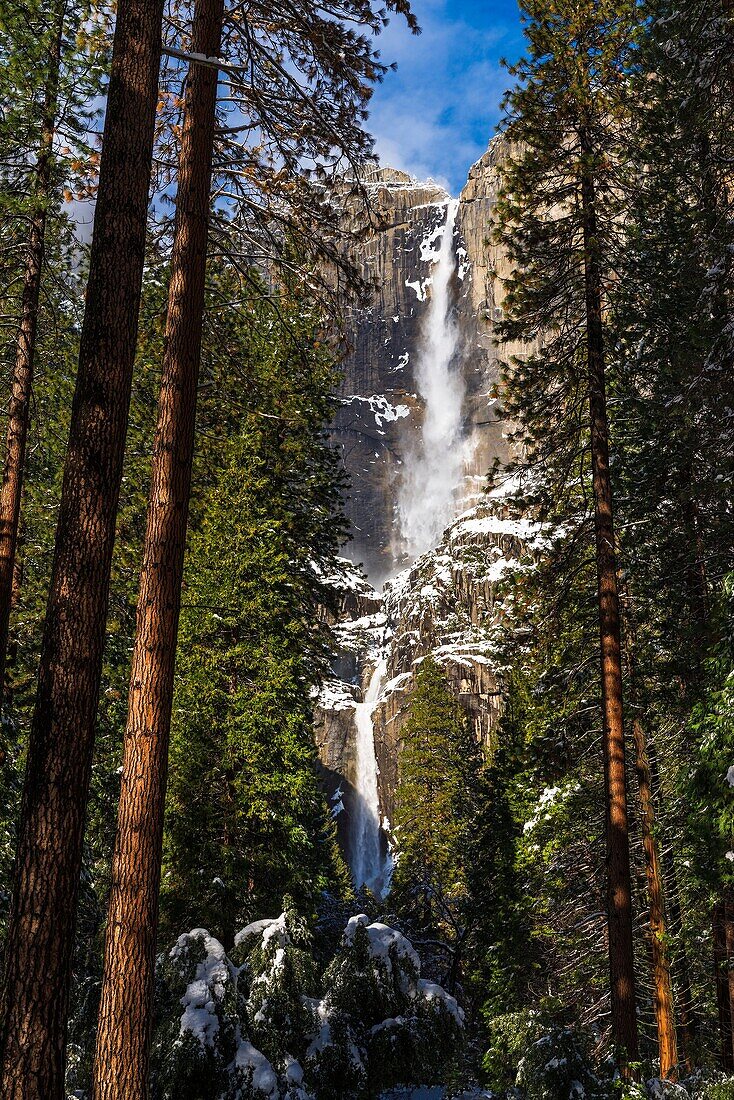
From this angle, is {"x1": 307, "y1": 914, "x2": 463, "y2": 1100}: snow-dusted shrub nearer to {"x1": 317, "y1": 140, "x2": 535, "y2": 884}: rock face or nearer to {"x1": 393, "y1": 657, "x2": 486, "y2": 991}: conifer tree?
{"x1": 393, "y1": 657, "x2": 486, "y2": 991}: conifer tree

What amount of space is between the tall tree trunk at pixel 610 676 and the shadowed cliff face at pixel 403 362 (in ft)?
388

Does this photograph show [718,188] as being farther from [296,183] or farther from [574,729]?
[574,729]

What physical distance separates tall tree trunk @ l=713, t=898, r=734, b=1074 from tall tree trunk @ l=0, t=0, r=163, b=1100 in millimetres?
8122

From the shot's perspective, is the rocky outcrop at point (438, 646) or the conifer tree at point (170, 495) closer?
the conifer tree at point (170, 495)

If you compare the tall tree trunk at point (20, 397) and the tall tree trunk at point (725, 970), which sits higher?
the tall tree trunk at point (20, 397)

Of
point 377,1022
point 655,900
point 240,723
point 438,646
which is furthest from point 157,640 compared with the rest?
point 438,646

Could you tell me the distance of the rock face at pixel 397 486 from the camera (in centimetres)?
6781

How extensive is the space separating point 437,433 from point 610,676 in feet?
452

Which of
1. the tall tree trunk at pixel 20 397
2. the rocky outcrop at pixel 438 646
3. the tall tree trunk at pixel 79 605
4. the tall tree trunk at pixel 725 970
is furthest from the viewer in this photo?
the rocky outcrop at pixel 438 646

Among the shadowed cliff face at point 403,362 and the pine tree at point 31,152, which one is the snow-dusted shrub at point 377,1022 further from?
the shadowed cliff face at point 403,362

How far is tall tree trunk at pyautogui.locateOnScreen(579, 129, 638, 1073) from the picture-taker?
7.32 metres

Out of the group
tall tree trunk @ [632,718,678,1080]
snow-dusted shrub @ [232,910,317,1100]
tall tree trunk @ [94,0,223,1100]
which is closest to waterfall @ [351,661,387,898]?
tall tree trunk @ [632,718,678,1080]


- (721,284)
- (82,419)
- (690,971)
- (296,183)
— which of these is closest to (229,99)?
(296,183)

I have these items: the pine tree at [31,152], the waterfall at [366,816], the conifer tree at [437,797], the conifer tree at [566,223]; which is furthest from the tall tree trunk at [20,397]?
the waterfall at [366,816]
